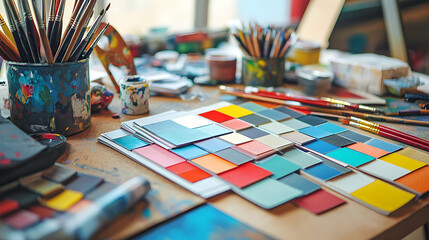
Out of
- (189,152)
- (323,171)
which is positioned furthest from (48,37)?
(323,171)

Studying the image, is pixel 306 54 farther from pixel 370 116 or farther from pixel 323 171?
pixel 323 171

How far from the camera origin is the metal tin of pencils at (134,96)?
0.91 meters

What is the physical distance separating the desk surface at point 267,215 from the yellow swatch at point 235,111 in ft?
0.99

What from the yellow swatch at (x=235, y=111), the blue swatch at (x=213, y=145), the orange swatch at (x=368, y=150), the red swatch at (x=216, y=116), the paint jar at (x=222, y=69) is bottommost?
the blue swatch at (x=213, y=145)

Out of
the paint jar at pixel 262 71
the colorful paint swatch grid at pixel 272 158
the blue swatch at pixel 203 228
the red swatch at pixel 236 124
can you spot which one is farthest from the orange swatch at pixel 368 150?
the paint jar at pixel 262 71

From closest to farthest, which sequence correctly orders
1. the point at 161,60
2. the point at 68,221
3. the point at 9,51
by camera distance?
the point at 68,221 → the point at 9,51 → the point at 161,60

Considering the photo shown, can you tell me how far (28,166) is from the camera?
564 millimetres

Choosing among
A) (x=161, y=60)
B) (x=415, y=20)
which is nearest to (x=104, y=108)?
(x=161, y=60)

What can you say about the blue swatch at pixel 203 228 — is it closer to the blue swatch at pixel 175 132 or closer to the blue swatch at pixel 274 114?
the blue swatch at pixel 175 132

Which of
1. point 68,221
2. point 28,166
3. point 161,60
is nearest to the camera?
point 68,221

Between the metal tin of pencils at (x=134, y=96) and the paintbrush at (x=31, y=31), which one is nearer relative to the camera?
the paintbrush at (x=31, y=31)

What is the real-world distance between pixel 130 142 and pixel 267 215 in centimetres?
32

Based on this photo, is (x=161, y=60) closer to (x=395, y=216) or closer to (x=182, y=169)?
(x=182, y=169)

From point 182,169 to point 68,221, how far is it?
0.74 ft
